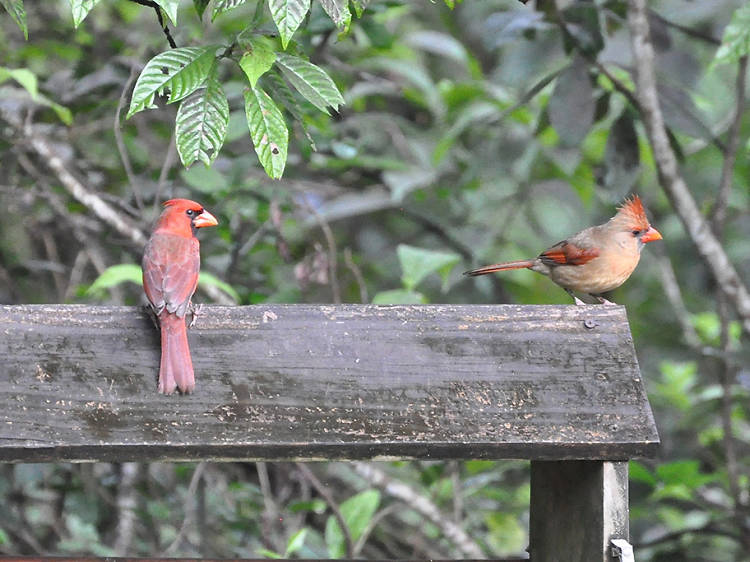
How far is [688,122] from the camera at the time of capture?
379 cm

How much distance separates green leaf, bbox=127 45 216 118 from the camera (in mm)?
1838

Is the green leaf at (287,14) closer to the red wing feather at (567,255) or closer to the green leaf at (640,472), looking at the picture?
the red wing feather at (567,255)

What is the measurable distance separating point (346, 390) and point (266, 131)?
0.50 m

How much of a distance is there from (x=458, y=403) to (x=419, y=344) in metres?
0.14

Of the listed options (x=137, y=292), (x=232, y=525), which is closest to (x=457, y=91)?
(x=137, y=292)

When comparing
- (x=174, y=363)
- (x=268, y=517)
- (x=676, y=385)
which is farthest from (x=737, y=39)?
(x=676, y=385)

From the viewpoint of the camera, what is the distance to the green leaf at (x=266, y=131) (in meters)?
1.83

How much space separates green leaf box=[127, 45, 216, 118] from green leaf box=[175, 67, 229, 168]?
32 millimetres

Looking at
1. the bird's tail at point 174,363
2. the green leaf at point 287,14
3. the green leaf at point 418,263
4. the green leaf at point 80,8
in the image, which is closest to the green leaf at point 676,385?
the green leaf at point 418,263

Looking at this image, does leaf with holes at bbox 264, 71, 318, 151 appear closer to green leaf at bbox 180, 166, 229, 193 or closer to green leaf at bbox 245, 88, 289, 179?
green leaf at bbox 245, 88, 289, 179

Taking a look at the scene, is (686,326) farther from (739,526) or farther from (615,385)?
(615,385)

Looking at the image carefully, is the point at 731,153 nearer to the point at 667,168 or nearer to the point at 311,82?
the point at 667,168

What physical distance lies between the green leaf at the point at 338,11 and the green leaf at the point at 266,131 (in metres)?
0.20

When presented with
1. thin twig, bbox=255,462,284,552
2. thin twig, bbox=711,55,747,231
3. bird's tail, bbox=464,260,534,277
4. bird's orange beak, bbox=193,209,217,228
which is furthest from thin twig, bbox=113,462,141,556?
thin twig, bbox=711,55,747,231
